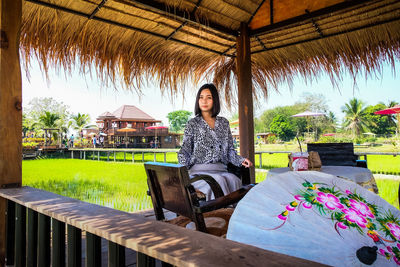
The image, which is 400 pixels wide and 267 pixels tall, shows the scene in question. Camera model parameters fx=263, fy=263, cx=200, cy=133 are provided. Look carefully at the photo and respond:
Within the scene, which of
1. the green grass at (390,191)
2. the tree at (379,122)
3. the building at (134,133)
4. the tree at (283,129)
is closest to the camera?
the green grass at (390,191)

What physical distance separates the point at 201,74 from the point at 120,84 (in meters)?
1.50

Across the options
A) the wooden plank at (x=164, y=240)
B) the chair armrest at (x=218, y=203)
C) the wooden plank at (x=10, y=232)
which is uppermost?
the wooden plank at (x=164, y=240)

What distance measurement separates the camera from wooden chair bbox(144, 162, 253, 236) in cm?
120

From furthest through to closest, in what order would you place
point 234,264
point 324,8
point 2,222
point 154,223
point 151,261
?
point 324,8 → point 2,222 → point 154,223 → point 151,261 → point 234,264

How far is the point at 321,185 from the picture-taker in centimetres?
79

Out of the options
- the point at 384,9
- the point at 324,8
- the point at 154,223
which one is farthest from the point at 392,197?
the point at 154,223

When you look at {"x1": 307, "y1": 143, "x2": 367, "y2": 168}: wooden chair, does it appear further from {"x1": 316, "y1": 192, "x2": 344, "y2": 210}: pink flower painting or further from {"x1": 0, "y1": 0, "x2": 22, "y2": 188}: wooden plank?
{"x1": 0, "y1": 0, "x2": 22, "y2": 188}: wooden plank

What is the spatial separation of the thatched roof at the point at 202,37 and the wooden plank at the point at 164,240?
1.96 meters

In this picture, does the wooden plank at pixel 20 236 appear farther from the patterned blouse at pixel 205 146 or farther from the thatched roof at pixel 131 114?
the thatched roof at pixel 131 114

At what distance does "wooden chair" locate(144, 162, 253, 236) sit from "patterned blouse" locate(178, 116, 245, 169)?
693 mm

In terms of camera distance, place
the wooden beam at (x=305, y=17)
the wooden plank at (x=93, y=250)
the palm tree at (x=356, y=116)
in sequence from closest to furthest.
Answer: the wooden plank at (x=93, y=250), the wooden beam at (x=305, y=17), the palm tree at (x=356, y=116)

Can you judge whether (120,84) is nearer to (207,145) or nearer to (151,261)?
(207,145)

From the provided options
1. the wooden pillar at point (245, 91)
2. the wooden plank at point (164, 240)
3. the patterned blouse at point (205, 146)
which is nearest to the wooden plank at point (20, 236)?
the wooden plank at point (164, 240)

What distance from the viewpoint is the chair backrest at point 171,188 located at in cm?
119
